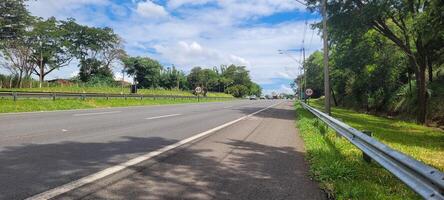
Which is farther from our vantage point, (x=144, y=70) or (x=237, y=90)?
(x=237, y=90)

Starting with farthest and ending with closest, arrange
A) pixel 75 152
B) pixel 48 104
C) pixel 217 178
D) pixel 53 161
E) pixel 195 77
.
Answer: pixel 195 77, pixel 48 104, pixel 75 152, pixel 53 161, pixel 217 178

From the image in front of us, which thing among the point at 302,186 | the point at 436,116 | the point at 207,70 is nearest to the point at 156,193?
the point at 302,186

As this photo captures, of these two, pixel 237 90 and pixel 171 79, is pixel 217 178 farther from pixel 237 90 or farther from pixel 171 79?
pixel 237 90

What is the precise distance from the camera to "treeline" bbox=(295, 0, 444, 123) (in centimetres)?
2331

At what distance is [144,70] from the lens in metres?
104

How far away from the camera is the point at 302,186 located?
6270 millimetres

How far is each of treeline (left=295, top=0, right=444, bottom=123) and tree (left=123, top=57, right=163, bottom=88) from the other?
6450 cm

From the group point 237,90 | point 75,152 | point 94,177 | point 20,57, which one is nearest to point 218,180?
point 94,177

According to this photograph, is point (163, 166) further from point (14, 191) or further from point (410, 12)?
point (410, 12)

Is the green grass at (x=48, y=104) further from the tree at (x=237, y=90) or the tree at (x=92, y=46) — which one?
the tree at (x=237, y=90)

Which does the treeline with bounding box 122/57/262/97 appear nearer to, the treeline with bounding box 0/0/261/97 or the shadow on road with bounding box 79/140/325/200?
the treeline with bounding box 0/0/261/97

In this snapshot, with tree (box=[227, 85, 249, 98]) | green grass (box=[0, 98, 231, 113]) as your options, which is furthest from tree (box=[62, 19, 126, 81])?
tree (box=[227, 85, 249, 98])

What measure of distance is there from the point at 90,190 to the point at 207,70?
150 m

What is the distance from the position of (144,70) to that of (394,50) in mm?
77153
